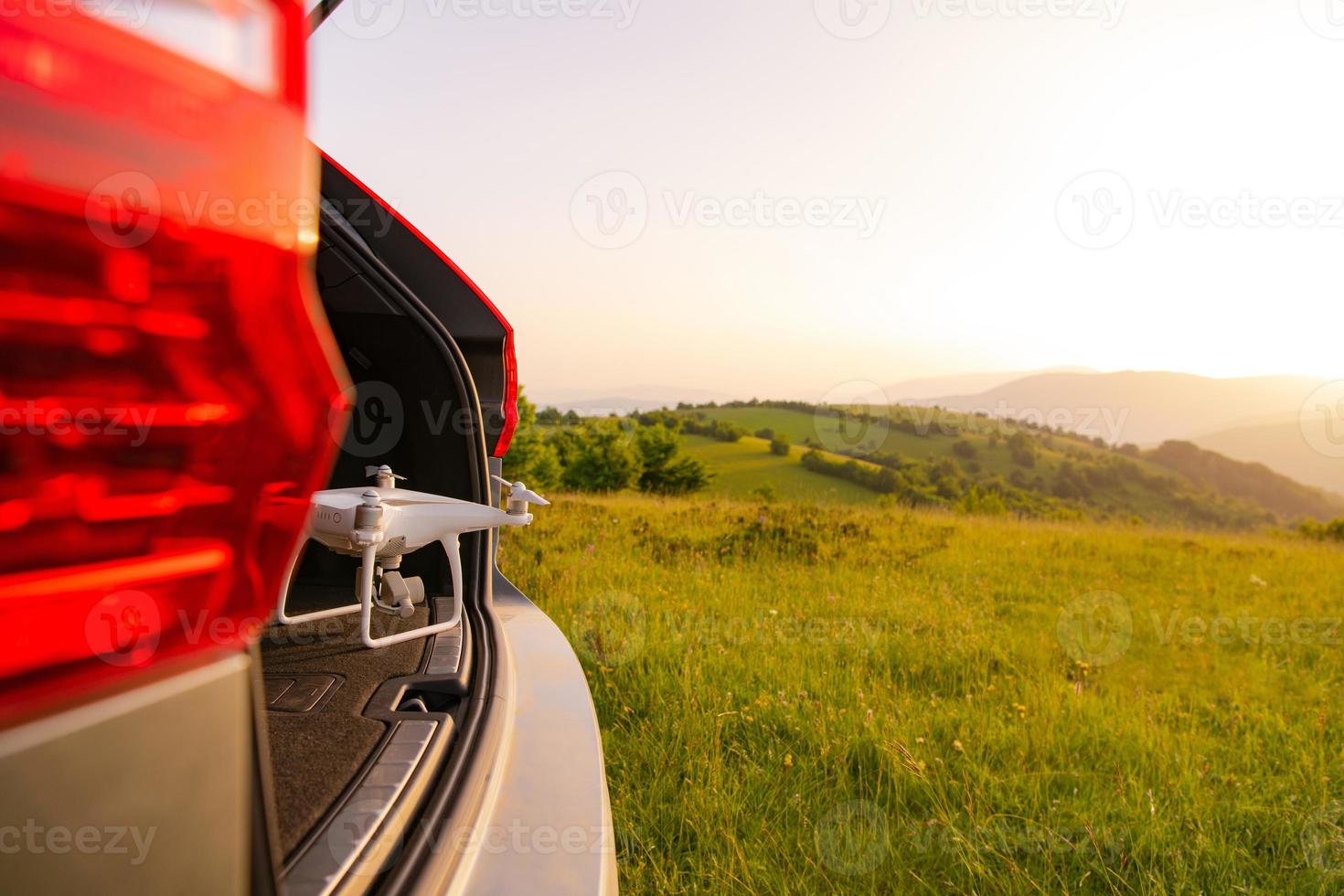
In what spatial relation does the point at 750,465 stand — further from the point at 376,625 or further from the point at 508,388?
the point at 376,625

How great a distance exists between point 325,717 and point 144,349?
1331mm

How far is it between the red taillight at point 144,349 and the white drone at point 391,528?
1.44 meters

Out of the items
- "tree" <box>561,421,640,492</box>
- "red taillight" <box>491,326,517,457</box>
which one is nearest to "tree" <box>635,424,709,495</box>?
Result: "tree" <box>561,421,640,492</box>

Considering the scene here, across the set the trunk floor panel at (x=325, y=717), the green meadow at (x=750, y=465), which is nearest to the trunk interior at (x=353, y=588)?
the trunk floor panel at (x=325, y=717)

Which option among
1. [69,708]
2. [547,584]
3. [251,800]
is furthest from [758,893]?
[547,584]

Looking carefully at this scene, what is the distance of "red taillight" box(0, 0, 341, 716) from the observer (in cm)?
49

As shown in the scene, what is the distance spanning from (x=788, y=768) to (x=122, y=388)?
2.87m

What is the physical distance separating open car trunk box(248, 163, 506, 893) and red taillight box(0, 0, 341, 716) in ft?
0.35

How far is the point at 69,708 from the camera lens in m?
0.52

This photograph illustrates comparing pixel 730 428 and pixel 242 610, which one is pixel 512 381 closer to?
pixel 242 610

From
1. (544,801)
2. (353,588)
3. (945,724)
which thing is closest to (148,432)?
(544,801)

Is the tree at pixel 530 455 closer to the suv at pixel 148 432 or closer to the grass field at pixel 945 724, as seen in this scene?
the grass field at pixel 945 724

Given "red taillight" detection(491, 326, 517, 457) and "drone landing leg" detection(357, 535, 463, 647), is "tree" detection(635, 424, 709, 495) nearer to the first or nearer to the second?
"red taillight" detection(491, 326, 517, 457)

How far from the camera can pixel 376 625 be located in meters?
2.42
